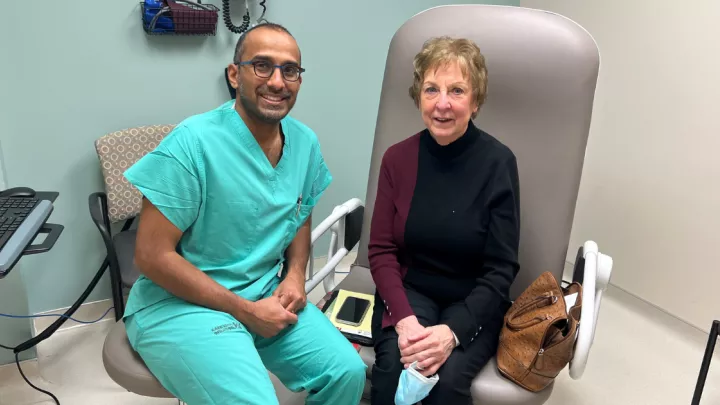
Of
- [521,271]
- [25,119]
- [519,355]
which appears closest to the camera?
[519,355]

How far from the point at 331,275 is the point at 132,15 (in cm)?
114

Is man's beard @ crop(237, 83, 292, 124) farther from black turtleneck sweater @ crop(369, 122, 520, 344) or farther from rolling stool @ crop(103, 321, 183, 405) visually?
rolling stool @ crop(103, 321, 183, 405)

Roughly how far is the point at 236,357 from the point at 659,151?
1.82 meters

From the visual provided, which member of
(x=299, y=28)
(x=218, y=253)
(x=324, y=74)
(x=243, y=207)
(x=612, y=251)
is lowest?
(x=612, y=251)

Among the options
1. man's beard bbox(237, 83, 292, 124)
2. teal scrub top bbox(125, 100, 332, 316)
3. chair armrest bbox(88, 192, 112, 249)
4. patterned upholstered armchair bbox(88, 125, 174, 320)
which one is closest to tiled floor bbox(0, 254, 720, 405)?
patterned upholstered armchair bbox(88, 125, 174, 320)

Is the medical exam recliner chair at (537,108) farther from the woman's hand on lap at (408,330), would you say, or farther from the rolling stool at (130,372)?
the rolling stool at (130,372)

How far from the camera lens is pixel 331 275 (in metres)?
1.76

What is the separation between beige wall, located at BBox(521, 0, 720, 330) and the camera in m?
2.03

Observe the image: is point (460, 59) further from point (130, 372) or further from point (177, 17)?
point (177, 17)

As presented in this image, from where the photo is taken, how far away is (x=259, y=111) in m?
1.27

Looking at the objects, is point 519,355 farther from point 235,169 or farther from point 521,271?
point 235,169

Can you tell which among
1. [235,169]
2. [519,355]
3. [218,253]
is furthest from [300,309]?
[519,355]

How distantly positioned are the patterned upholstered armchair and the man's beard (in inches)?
32.9

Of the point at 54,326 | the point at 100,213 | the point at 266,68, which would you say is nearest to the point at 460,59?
the point at 266,68
